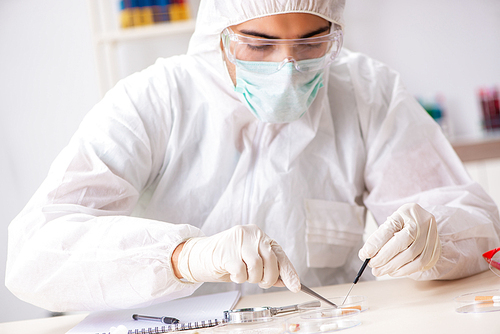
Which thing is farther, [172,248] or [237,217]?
[237,217]

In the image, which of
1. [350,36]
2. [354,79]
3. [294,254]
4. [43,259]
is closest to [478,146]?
[350,36]

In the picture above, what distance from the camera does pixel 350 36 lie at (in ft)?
10.3

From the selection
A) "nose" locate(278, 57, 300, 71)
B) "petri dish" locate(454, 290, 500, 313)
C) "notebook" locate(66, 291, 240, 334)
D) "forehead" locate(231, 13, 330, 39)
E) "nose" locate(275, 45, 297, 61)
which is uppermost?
"forehead" locate(231, 13, 330, 39)

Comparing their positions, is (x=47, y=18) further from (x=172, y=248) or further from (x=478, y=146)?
(x=478, y=146)

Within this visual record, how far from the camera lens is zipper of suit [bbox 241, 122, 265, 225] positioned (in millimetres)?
1293

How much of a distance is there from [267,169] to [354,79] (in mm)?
406

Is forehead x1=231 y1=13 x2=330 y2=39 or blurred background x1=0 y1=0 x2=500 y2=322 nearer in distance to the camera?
forehead x1=231 y1=13 x2=330 y2=39

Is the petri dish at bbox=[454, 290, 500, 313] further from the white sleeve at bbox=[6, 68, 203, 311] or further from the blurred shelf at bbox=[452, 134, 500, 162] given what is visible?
the blurred shelf at bbox=[452, 134, 500, 162]

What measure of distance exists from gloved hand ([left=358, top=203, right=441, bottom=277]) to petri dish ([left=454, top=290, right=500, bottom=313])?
174 millimetres

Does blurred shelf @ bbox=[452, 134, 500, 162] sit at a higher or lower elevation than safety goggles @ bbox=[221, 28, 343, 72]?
lower

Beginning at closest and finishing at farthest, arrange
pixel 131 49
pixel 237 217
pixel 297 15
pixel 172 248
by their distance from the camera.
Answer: pixel 172 248 < pixel 297 15 < pixel 237 217 < pixel 131 49

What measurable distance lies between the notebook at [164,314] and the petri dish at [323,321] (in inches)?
6.7

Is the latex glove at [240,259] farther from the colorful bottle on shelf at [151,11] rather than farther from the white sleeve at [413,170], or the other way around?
the colorful bottle on shelf at [151,11]

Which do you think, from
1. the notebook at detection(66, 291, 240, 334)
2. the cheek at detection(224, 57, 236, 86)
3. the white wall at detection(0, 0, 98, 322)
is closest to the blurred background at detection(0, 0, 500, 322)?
the white wall at detection(0, 0, 98, 322)
